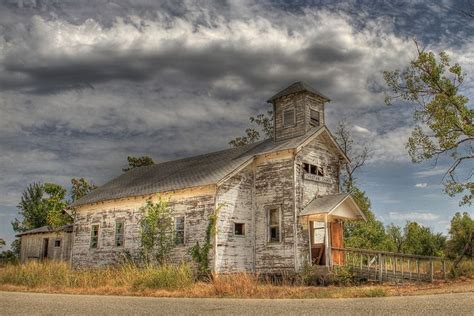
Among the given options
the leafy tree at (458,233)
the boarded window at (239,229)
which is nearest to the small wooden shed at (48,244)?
the boarded window at (239,229)

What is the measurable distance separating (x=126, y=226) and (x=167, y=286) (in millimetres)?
10736

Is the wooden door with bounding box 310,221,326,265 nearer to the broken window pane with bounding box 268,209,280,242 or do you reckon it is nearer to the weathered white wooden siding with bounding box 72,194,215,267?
the broken window pane with bounding box 268,209,280,242

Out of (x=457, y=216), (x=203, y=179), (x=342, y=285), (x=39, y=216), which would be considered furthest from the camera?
(x=39, y=216)

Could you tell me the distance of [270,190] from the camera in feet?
76.1

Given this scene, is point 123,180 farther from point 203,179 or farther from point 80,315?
point 80,315

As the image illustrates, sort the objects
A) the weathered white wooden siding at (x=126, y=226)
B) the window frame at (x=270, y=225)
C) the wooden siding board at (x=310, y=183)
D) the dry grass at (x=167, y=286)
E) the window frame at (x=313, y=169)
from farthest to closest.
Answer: the window frame at (x=313, y=169)
the weathered white wooden siding at (x=126, y=226)
the window frame at (x=270, y=225)
the wooden siding board at (x=310, y=183)
the dry grass at (x=167, y=286)

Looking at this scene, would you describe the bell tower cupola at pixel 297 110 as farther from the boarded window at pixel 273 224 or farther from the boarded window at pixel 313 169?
the boarded window at pixel 273 224

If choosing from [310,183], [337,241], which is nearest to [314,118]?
[310,183]

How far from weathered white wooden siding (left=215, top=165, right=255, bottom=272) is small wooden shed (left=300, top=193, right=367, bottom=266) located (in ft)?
9.32

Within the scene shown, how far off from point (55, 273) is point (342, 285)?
1210cm

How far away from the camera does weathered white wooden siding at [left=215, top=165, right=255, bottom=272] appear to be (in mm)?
21828

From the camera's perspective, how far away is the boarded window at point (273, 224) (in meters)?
22.7

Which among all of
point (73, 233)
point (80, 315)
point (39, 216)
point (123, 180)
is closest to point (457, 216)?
point (123, 180)

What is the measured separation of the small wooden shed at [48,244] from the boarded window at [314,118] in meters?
18.3
